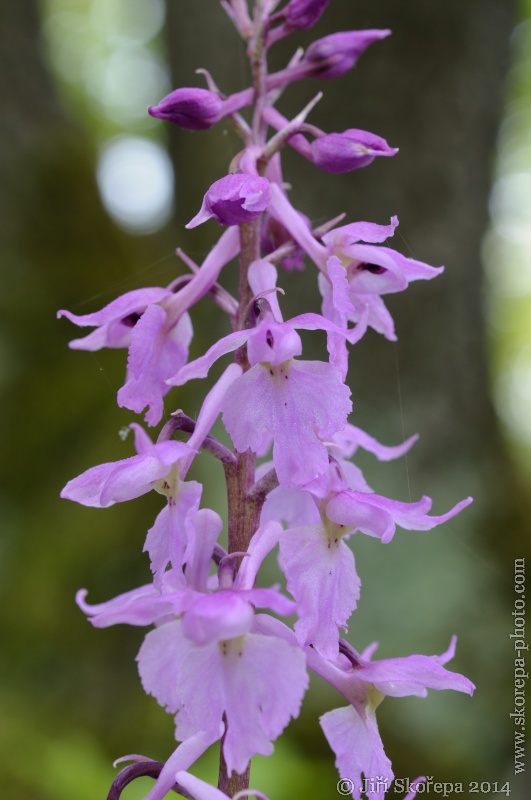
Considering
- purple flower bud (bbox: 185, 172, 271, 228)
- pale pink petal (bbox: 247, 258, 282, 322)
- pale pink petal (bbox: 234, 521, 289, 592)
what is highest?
purple flower bud (bbox: 185, 172, 271, 228)

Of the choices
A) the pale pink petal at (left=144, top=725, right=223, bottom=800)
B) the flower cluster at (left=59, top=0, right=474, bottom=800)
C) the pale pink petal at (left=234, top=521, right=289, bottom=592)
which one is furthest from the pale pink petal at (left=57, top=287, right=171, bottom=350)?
the pale pink petal at (left=144, top=725, right=223, bottom=800)

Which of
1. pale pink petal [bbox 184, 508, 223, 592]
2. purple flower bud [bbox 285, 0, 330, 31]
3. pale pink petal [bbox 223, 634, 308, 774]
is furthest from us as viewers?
purple flower bud [bbox 285, 0, 330, 31]

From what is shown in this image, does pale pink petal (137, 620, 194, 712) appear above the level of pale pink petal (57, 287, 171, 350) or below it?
below

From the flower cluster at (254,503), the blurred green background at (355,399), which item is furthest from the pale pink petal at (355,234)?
the blurred green background at (355,399)

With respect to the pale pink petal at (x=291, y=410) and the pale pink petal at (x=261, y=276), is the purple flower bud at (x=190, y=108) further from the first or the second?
the pale pink petal at (x=291, y=410)

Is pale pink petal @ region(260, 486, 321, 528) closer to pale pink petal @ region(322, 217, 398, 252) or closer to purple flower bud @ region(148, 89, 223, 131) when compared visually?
pale pink petal @ region(322, 217, 398, 252)

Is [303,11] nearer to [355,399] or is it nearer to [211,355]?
[211,355]

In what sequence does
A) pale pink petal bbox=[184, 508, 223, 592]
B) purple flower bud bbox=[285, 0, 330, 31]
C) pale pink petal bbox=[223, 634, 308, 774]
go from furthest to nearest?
purple flower bud bbox=[285, 0, 330, 31]
pale pink petal bbox=[184, 508, 223, 592]
pale pink petal bbox=[223, 634, 308, 774]

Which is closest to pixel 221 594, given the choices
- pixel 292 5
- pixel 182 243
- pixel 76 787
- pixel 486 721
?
pixel 292 5
